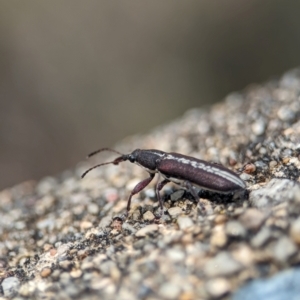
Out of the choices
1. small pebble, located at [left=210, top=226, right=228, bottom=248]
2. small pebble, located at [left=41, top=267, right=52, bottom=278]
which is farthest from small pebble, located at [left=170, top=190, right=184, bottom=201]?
small pebble, located at [left=41, top=267, right=52, bottom=278]

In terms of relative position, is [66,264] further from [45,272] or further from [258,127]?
[258,127]

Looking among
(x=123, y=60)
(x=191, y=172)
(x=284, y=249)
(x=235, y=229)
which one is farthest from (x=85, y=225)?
(x=123, y=60)

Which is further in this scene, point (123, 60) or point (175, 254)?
point (123, 60)

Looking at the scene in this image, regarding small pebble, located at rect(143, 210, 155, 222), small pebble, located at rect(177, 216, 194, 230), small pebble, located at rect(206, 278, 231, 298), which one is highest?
small pebble, located at rect(143, 210, 155, 222)

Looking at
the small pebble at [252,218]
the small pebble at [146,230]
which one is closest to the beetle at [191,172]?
the small pebble at [146,230]

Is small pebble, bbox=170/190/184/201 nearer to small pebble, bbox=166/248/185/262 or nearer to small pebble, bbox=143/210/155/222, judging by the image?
small pebble, bbox=143/210/155/222

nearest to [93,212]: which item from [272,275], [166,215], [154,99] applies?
[166,215]
